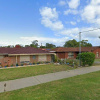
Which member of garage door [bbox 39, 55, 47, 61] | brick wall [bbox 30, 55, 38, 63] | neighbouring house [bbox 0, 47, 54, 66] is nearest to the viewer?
neighbouring house [bbox 0, 47, 54, 66]

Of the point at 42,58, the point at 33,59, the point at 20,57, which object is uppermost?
the point at 20,57

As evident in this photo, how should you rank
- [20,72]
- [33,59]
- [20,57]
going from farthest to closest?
[33,59] → [20,57] → [20,72]

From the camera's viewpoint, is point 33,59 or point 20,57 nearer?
point 20,57

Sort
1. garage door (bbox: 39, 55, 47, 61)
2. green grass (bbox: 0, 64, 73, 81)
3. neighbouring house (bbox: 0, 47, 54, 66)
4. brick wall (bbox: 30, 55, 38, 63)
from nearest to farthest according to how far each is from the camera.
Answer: green grass (bbox: 0, 64, 73, 81), neighbouring house (bbox: 0, 47, 54, 66), brick wall (bbox: 30, 55, 38, 63), garage door (bbox: 39, 55, 47, 61)

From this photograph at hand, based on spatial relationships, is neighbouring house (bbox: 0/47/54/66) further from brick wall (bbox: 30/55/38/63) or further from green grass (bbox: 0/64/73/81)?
green grass (bbox: 0/64/73/81)

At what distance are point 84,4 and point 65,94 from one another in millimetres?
11197

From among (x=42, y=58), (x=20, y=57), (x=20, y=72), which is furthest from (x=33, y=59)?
(x=20, y=72)

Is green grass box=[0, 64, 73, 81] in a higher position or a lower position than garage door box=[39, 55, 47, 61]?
lower

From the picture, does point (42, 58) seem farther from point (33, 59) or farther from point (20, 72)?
point (20, 72)

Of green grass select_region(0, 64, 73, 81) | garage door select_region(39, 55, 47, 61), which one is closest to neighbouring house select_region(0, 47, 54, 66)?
garage door select_region(39, 55, 47, 61)

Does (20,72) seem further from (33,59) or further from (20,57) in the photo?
(33,59)

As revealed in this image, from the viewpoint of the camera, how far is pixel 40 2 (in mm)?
12219

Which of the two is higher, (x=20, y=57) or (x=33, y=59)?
(x=20, y=57)

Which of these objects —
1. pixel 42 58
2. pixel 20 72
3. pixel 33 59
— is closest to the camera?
pixel 20 72
